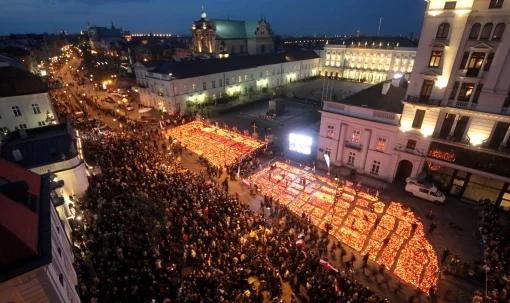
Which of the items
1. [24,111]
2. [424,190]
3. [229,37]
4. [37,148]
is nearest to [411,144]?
[424,190]

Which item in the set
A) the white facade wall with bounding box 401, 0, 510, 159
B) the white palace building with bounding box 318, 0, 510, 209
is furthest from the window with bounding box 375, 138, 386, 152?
the white facade wall with bounding box 401, 0, 510, 159

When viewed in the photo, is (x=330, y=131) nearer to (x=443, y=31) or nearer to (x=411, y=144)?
(x=411, y=144)

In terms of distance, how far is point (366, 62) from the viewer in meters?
82.3

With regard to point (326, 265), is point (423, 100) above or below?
above

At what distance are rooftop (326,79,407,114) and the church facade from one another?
66766 mm

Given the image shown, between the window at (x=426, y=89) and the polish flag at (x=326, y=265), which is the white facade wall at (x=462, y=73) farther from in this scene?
the polish flag at (x=326, y=265)

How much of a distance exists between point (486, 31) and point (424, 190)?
50.0 feet

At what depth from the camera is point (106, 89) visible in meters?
71.4

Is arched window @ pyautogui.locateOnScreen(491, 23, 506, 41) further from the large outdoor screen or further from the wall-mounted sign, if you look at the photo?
the large outdoor screen

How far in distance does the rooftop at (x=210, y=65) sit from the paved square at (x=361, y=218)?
31482 millimetres

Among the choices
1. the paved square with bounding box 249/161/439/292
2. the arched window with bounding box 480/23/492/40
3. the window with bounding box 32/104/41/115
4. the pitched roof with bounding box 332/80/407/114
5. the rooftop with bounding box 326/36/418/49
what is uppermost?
the arched window with bounding box 480/23/492/40

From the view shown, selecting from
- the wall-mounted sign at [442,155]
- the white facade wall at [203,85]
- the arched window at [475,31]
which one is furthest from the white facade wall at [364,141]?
the white facade wall at [203,85]

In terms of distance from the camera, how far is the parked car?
2733cm

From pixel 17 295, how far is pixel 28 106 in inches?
1379
